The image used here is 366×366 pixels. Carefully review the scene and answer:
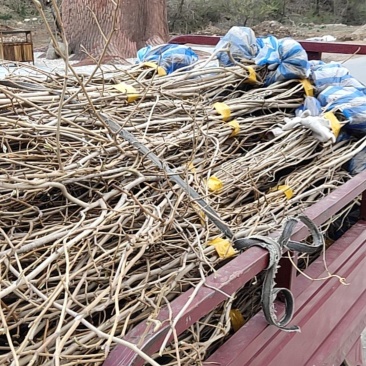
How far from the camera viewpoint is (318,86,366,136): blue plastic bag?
2.40 metres

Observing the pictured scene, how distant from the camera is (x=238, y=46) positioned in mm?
2664

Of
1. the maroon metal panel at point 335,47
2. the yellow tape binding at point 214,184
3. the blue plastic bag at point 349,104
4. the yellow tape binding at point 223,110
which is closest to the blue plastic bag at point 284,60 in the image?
the blue plastic bag at point 349,104


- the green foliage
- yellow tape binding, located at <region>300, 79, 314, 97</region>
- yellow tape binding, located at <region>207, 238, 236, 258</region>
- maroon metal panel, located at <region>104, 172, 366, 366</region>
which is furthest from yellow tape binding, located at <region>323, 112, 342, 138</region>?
the green foliage

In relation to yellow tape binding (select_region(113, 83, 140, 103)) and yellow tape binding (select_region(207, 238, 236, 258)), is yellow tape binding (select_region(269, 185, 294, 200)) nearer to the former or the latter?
yellow tape binding (select_region(207, 238, 236, 258))

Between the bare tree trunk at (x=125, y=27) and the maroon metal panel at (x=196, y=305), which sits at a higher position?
the maroon metal panel at (x=196, y=305)

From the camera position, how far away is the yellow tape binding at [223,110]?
7.32 feet

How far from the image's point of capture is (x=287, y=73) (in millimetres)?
2539

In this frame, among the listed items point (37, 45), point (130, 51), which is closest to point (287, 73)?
point (130, 51)

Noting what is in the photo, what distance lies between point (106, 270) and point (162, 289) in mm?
161

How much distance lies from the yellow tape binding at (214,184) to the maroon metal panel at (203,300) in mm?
304

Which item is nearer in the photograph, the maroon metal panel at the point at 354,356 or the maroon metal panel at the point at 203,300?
the maroon metal panel at the point at 203,300

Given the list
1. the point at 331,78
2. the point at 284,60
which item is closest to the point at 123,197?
the point at 284,60

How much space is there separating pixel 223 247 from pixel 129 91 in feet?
2.81

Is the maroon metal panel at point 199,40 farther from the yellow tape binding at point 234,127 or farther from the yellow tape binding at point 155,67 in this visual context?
the yellow tape binding at point 234,127
